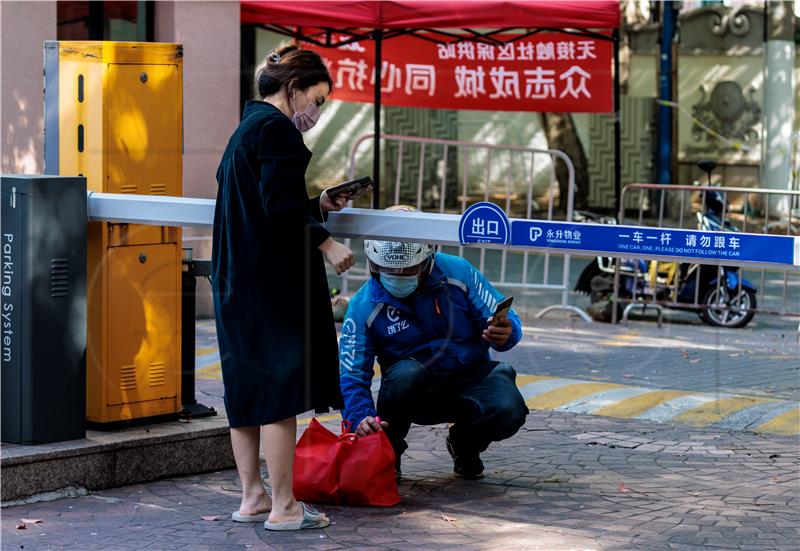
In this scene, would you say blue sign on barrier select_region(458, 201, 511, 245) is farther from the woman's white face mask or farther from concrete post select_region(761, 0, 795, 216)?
concrete post select_region(761, 0, 795, 216)

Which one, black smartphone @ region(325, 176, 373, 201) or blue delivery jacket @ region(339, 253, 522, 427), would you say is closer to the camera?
black smartphone @ region(325, 176, 373, 201)

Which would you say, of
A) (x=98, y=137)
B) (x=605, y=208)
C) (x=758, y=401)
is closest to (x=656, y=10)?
(x=605, y=208)

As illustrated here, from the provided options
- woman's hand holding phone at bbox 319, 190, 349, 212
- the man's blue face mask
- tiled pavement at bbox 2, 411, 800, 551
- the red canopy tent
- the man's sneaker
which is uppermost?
the red canopy tent

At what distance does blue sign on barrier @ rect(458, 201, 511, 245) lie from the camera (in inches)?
185

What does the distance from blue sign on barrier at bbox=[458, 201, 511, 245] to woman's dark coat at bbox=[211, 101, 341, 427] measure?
20.1 inches

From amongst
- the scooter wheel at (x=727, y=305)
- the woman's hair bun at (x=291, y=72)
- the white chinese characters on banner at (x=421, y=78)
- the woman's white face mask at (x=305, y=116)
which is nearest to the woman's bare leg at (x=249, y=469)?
the woman's white face mask at (x=305, y=116)

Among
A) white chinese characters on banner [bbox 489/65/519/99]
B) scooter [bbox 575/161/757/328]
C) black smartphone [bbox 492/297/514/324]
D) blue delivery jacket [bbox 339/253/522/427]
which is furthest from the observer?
white chinese characters on banner [bbox 489/65/519/99]

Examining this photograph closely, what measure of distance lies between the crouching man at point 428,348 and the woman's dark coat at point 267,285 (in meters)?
0.59

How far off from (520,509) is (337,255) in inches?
54.0

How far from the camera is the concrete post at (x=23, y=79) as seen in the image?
9852 millimetres

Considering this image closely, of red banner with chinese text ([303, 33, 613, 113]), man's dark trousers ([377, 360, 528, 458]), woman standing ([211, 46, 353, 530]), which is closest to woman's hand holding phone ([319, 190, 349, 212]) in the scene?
woman standing ([211, 46, 353, 530])

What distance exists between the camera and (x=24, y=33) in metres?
9.91

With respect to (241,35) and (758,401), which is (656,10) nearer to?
(241,35)

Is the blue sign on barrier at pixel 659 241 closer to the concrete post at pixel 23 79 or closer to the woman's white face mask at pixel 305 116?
the woman's white face mask at pixel 305 116
